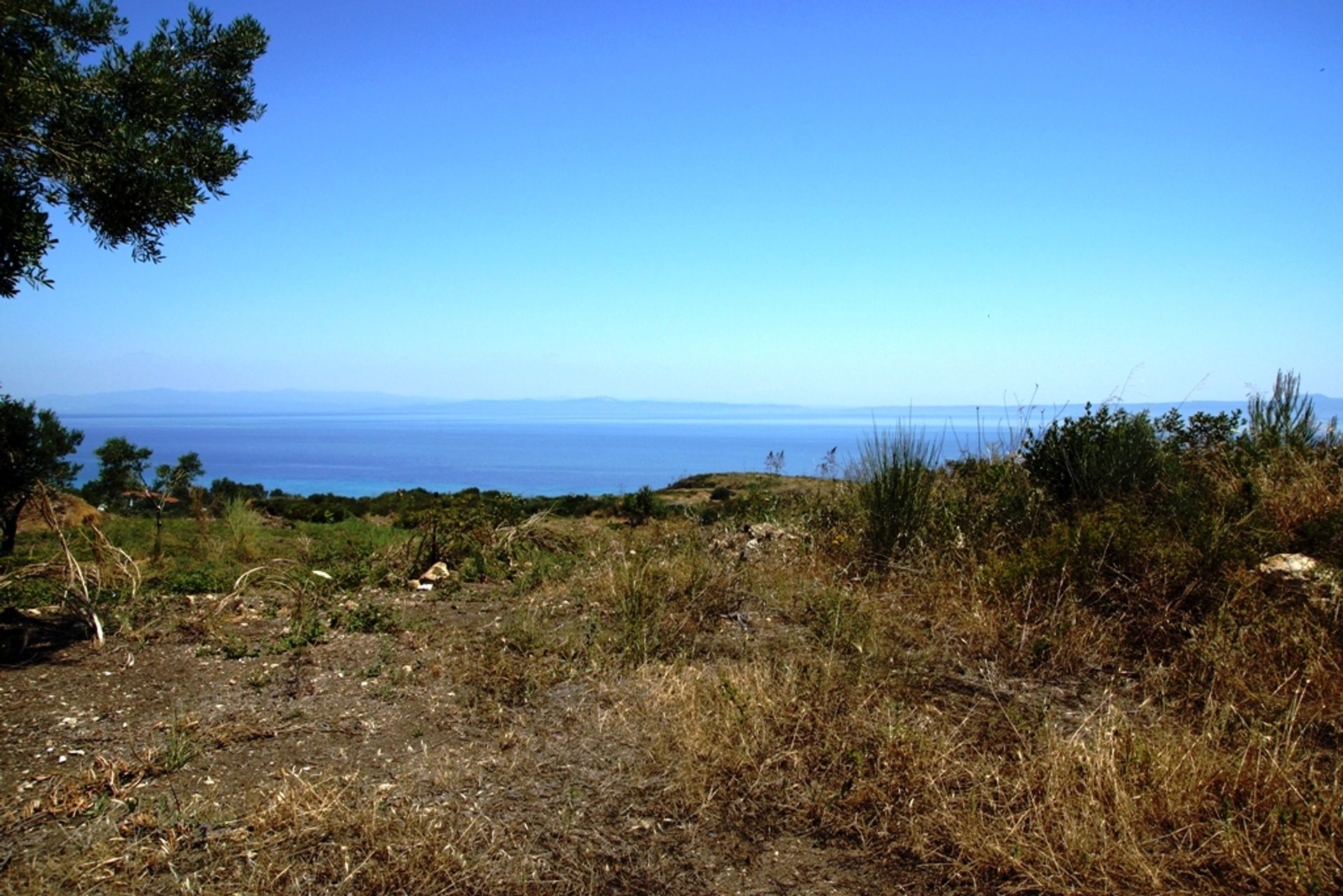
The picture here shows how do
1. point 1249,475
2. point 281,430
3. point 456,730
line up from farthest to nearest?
point 281,430 → point 1249,475 → point 456,730

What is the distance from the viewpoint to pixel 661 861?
2.83 m

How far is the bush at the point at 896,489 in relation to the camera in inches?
265

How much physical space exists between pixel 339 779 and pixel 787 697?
6.30ft

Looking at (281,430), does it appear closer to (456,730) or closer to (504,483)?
(504,483)

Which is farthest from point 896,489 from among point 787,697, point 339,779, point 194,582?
point 194,582

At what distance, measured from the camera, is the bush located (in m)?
6.73

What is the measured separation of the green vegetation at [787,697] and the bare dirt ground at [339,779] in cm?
2

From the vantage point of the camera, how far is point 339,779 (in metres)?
3.18

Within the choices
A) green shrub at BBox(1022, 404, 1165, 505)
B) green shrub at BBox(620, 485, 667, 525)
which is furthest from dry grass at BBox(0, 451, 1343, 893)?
green shrub at BBox(620, 485, 667, 525)

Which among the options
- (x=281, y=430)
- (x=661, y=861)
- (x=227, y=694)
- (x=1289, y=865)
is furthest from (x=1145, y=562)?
(x=281, y=430)

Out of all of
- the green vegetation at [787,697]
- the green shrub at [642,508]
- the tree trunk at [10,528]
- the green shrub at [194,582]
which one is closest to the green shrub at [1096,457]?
the green vegetation at [787,697]

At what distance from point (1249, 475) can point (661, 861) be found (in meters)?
5.90

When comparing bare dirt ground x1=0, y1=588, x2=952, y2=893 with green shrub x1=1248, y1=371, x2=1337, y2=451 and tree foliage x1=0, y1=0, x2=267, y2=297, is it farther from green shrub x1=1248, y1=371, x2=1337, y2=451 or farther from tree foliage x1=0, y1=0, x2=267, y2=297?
green shrub x1=1248, y1=371, x2=1337, y2=451

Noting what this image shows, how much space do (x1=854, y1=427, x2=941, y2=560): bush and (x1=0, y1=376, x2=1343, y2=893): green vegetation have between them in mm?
30
